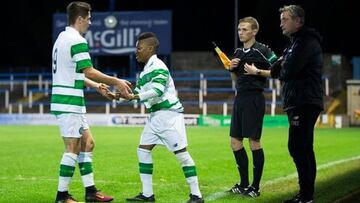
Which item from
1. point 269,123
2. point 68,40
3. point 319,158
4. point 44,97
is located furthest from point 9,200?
point 44,97

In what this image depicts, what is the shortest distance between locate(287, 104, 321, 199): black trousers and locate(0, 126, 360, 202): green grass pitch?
47 centimetres

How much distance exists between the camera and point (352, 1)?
4578cm

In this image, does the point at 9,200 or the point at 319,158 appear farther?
the point at 319,158

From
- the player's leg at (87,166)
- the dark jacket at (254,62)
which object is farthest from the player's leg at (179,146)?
the dark jacket at (254,62)

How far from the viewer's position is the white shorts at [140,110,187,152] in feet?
26.3

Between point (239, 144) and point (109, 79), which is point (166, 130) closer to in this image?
point (109, 79)

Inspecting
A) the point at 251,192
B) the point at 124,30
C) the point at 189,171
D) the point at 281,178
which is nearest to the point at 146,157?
the point at 189,171

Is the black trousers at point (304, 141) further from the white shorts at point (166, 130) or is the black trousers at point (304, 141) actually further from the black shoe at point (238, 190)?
the white shorts at point (166, 130)

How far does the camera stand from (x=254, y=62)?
9055mm

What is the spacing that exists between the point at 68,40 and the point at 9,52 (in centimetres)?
4660

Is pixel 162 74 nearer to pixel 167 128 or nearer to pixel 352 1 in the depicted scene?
pixel 167 128

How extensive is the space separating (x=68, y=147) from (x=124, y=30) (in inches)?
1140

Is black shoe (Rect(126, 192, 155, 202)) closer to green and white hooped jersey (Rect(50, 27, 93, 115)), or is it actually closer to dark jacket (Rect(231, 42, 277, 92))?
green and white hooped jersey (Rect(50, 27, 93, 115))

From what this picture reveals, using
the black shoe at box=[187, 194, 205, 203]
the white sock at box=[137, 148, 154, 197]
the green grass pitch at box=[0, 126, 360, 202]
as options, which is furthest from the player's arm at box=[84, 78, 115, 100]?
the black shoe at box=[187, 194, 205, 203]
